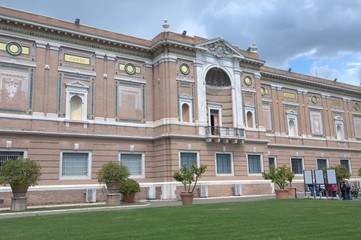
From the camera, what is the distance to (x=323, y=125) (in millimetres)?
46500

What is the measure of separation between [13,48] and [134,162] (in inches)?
508

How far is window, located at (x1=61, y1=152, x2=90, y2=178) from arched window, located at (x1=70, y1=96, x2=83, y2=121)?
9.59 ft

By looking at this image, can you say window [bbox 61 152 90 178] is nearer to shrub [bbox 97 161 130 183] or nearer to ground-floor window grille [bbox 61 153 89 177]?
ground-floor window grille [bbox 61 153 89 177]

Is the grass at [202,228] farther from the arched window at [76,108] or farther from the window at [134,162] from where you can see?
the window at [134,162]

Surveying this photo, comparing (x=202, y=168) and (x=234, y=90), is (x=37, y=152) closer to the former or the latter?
(x=202, y=168)

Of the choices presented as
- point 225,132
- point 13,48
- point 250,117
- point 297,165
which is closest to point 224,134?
point 225,132

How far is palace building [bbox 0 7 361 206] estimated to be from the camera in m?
27.2

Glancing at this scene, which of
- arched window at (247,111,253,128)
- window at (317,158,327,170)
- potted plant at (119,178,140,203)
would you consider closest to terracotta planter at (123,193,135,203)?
potted plant at (119,178,140,203)

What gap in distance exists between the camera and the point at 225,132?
34.1 meters

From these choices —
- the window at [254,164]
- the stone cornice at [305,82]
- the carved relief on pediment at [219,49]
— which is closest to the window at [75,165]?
the carved relief on pediment at [219,49]

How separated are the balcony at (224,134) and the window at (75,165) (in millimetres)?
10567

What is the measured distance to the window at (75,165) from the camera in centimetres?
2808

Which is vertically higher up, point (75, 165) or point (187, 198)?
point (75, 165)

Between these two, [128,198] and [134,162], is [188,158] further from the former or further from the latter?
[128,198]
